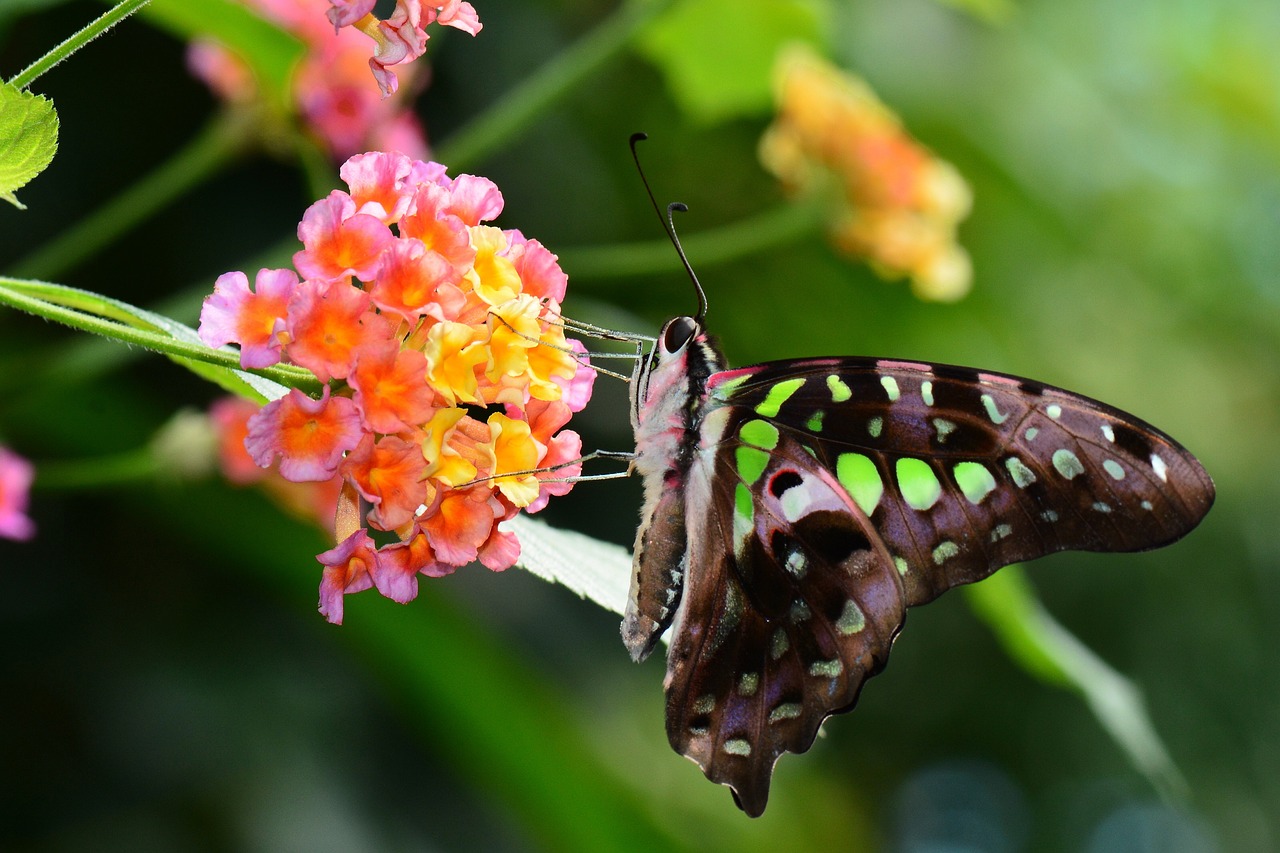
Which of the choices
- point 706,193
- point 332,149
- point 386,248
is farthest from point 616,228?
point 386,248

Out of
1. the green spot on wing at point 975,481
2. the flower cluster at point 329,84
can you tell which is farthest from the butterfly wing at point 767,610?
the flower cluster at point 329,84

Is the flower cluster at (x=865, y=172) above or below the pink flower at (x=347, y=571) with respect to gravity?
below

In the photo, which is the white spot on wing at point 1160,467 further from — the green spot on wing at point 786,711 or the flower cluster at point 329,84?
the flower cluster at point 329,84

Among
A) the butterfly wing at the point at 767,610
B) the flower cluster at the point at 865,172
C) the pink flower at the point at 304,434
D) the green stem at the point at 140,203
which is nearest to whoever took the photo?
the pink flower at the point at 304,434

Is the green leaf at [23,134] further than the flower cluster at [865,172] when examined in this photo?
→ No

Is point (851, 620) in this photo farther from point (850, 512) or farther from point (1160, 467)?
point (1160, 467)

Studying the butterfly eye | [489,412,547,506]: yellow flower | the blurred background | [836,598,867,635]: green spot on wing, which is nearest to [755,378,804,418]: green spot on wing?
the butterfly eye
